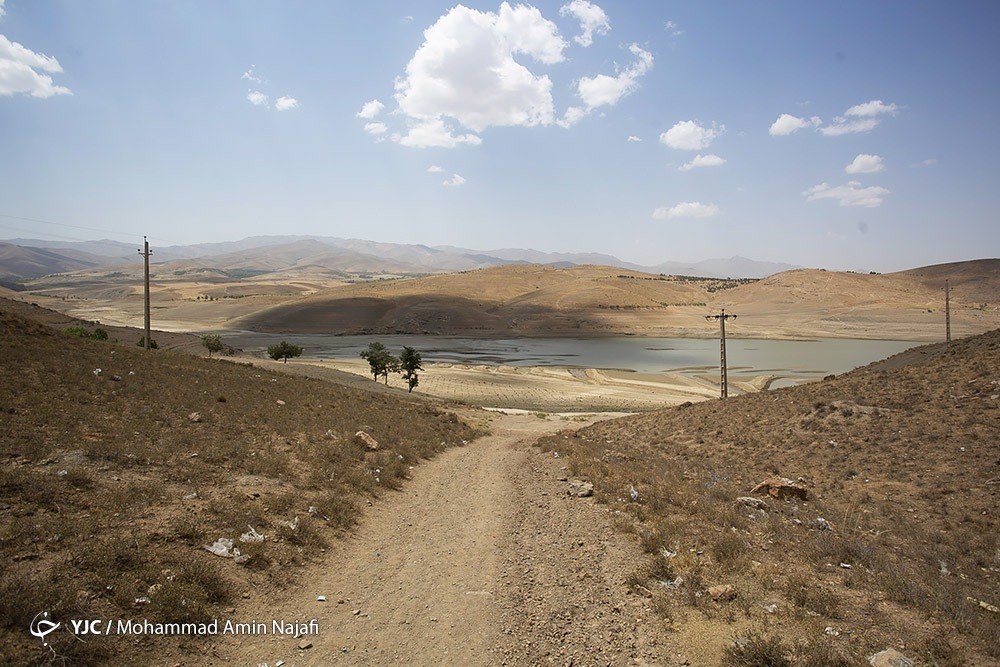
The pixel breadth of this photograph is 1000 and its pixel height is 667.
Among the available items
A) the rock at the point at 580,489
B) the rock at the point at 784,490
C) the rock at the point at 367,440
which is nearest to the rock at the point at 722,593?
the rock at the point at 580,489

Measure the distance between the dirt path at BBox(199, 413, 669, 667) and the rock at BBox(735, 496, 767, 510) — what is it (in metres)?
2.62

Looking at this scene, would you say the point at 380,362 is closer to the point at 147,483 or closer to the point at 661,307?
the point at 147,483

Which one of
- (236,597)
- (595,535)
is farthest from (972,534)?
(236,597)

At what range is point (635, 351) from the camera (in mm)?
79125

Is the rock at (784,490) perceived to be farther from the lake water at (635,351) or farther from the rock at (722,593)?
the lake water at (635,351)

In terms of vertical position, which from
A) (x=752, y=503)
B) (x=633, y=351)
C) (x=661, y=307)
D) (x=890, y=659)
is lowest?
(x=633, y=351)

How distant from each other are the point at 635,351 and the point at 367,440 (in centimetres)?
7073

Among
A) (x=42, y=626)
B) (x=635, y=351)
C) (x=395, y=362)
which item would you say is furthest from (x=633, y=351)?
(x=42, y=626)

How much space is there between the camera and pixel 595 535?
7.79 m

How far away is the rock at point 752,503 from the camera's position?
890 cm

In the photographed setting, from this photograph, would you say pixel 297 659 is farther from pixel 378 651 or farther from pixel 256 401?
pixel 256 401

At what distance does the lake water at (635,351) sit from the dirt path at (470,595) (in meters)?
54.7

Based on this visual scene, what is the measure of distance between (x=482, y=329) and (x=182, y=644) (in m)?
103

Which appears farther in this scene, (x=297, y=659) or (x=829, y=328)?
(x=829, y=328)
